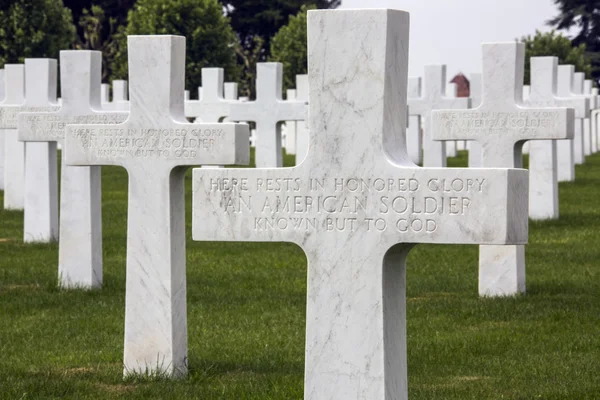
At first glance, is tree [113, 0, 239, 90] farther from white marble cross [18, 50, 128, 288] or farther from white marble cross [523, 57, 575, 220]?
white marble cross [18, 50, 128, 288]

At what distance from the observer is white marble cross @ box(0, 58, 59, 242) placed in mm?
14805

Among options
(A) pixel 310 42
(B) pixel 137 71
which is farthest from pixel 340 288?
(B) pixel 137 71

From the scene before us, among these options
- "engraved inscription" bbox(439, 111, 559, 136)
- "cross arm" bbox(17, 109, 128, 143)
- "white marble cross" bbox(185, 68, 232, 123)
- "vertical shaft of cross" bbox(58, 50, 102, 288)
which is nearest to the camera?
"engraved inscription" bbox(439, 111, 559, 136)

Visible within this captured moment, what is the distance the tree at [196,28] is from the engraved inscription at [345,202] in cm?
3499

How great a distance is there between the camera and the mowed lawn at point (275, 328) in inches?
323

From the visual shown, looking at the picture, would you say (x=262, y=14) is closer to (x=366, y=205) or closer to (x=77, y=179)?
(x=77, y=179)

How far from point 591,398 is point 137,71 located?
3.14 metres

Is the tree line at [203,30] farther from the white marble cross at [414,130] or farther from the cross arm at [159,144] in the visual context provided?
the cross arm at [159,144]

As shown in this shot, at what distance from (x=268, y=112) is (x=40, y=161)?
26.2ft

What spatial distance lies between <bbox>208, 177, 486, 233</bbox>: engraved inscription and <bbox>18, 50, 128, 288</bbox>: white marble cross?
5366 millimetres

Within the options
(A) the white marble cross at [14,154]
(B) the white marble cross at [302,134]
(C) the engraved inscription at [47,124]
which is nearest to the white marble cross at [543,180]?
(B) the white marble cross at [302,134]

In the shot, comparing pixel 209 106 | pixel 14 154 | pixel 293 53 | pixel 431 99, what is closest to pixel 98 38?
pixel 293 53

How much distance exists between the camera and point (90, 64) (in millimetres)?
12031

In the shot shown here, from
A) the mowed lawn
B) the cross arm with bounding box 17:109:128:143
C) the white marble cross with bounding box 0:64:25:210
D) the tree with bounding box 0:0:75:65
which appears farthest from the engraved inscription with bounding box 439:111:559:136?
the tree with bounding box 0:0:75:65
